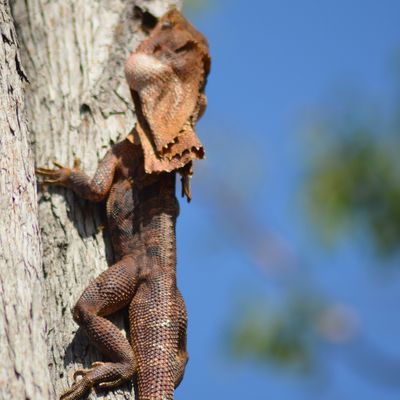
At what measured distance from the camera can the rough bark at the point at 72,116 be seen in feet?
13.6

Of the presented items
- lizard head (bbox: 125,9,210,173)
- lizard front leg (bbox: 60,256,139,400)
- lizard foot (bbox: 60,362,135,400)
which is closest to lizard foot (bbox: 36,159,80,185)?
lizard head (bbox: 125,9,210,173)

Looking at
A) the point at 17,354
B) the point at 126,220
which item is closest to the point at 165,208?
the point at 126,220

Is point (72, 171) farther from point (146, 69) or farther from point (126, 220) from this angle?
point (146, 69)

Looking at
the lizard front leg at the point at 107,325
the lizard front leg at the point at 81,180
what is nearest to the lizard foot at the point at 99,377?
the lizard front leg at the point at 107,325

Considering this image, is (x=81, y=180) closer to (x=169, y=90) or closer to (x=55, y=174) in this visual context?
(x=55, y=174)

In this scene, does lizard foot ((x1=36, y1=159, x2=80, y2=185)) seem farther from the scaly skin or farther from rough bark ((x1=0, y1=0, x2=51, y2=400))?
rough bark ((x1=0, y1=0, x2=51, y2=400))

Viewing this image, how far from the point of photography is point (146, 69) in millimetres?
5012

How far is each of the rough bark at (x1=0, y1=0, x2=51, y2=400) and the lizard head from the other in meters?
0.94

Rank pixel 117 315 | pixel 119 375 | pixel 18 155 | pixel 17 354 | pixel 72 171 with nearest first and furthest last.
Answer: pixel 17 354
pixel 18 155
pixel 119 375
pixel 117 315
pixel 72 171

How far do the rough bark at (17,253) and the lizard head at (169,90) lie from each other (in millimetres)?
936

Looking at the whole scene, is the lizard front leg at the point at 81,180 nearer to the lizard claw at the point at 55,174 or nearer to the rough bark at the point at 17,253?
the lizard claw at the point at 55,174

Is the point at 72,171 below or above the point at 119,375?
above

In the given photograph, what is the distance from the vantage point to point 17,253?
3355 mm

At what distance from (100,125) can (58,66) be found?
21.5 inches
